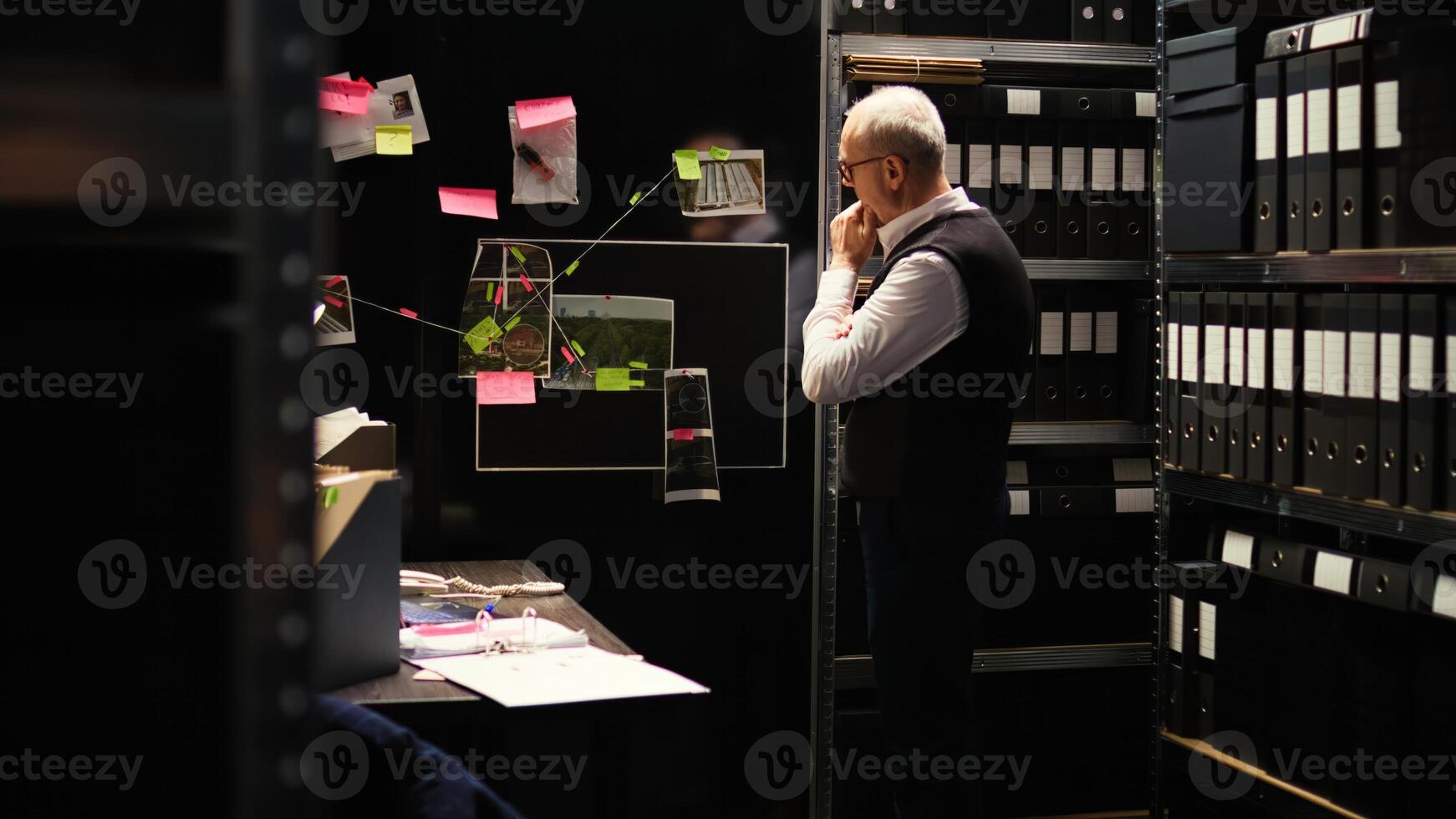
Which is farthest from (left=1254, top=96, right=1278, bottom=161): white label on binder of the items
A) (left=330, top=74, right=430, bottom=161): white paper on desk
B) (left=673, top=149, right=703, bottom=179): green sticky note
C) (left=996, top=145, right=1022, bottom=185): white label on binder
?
(left=330, top=74, right=430, bottom=161): white paper on desk

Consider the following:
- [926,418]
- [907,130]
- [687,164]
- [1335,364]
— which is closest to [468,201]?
[687,164]

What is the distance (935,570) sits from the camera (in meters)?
2.38

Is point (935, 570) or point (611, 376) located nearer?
point (935, 570)

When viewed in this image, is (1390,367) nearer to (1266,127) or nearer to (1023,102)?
(1266,127)

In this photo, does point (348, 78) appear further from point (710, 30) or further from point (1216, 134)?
point (1216, 134)

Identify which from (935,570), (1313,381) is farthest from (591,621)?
(1313,381)

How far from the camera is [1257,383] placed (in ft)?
8.55

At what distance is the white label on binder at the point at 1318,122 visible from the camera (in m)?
2.41

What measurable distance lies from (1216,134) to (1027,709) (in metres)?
1.42

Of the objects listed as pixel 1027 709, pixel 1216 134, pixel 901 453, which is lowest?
pixel 1027 709

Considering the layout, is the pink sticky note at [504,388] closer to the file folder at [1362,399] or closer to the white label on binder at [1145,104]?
the white label on binder at [1145,104]

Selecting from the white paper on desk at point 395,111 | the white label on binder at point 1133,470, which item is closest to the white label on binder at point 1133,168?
the white label on binder at point 1133,470

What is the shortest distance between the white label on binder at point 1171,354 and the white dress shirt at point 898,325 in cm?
74

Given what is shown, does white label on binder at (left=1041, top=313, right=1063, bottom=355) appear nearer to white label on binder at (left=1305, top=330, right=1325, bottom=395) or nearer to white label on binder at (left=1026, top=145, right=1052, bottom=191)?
white label on binder at (left=1026, top=145, right=1052, bottom=191)
